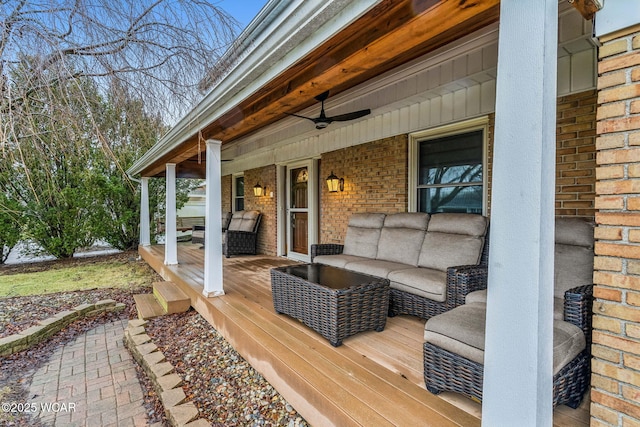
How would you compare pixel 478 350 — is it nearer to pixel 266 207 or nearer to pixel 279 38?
pixel 279 38

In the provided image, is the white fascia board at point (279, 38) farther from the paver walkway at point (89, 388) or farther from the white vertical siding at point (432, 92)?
the paver walkway at point (89, 388)

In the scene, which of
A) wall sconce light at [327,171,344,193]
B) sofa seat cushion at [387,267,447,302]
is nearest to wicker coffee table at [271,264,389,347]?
sofa seat cushion at [387,267,447,302]

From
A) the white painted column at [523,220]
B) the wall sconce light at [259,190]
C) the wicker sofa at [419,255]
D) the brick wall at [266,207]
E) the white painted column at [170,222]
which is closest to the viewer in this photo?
the white painted column at [523,220]

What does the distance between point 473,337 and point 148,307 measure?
4.21m

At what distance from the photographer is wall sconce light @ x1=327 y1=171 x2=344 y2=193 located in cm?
545

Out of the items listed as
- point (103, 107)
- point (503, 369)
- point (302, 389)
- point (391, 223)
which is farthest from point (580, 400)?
point (103, 107)

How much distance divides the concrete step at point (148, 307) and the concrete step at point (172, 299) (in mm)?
64

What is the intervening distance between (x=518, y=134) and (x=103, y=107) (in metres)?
2.19

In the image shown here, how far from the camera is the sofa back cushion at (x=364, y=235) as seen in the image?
4164 millimetres

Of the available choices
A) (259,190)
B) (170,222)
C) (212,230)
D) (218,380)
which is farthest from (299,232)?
(218,380)

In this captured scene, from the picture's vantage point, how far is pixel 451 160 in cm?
395

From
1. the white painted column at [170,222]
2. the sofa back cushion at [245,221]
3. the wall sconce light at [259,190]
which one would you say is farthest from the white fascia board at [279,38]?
the sofa back cushion at [245,221]

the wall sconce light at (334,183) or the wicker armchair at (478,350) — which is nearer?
the wicker armchair at (478,350)

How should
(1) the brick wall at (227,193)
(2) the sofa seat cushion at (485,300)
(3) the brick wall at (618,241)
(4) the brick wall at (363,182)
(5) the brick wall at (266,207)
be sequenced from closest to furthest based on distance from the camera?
(3) the brick wall at (618,241) < (2) the sofa seat cushion at (485,300) < (4) the brick wall at (363,182) < (5) the brick wall at (266,207) < (1) the brick wall at (227,193)
